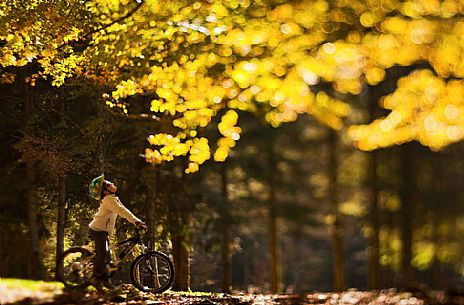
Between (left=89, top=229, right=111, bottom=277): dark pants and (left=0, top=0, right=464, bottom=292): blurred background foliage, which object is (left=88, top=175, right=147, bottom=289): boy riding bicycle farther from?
(left=0, top=0, right=464, bottom=292): blurred background foliage

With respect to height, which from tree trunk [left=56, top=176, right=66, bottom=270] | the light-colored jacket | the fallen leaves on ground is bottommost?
the fallen leaves on ground

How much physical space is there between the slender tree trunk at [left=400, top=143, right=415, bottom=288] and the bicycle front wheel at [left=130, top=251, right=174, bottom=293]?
1832 centimetres

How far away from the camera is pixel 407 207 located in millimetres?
31141

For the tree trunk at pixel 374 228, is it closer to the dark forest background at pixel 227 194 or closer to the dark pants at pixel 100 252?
the dark forest background at pixel 227 194

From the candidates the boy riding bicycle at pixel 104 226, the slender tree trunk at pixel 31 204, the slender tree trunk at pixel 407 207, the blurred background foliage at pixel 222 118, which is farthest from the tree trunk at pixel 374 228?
the boy riding bicycle at pixel 104 226

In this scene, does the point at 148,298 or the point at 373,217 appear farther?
the point at 373,217

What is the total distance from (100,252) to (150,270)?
106cm

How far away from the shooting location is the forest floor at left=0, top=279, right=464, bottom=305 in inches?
352

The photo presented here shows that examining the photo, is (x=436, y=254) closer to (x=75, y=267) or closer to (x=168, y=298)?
(x=168, y=298)

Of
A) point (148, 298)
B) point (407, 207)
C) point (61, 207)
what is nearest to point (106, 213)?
point (148, 298)

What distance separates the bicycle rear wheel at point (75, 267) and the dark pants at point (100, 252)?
11cm

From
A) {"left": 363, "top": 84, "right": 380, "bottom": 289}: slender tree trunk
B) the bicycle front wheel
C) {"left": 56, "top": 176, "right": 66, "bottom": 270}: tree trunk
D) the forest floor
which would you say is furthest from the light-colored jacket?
{"left": 363, "top": 84, "right": 380, "bottom": 289}: slender tree trunk

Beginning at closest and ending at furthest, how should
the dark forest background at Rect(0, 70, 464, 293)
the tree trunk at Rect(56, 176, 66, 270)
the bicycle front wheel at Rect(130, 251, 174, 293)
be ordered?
the bicycle front wheel at Rect(130, 251, 174, 293) < the tree trunk at Rect(56, 176, 66, 270) < the dark forest background at Rect(0, 70, 464, 293)

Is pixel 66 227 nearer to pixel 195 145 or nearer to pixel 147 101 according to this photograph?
pixel 147 101
